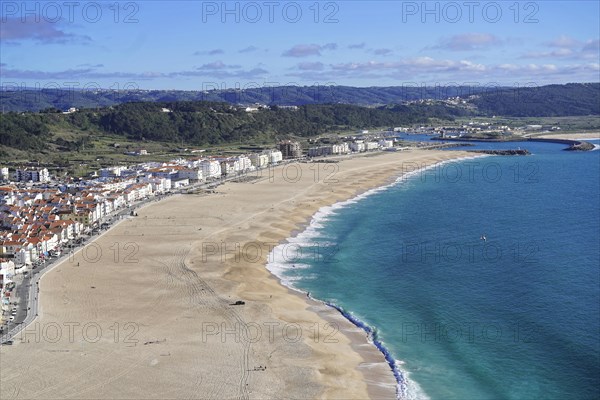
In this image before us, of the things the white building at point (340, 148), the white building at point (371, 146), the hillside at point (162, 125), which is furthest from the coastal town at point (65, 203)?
the white building at point (371, 146)

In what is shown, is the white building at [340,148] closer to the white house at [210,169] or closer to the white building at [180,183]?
the white house at [210,169]

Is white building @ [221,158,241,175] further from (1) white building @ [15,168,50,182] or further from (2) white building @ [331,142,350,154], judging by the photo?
(2) white building @ [331,142,350,154]

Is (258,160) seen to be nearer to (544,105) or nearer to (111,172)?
(111,172)

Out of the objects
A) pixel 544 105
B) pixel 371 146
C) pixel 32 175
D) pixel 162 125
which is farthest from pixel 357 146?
pixel 544 105

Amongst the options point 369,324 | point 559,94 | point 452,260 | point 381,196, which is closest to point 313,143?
point 381,196

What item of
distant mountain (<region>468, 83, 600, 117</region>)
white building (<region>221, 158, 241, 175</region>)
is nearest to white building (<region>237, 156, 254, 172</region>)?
white building (<region>221, 158, 241, 175</region>)

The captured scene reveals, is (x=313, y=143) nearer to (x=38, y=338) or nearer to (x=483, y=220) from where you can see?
(x=483, y=220)
